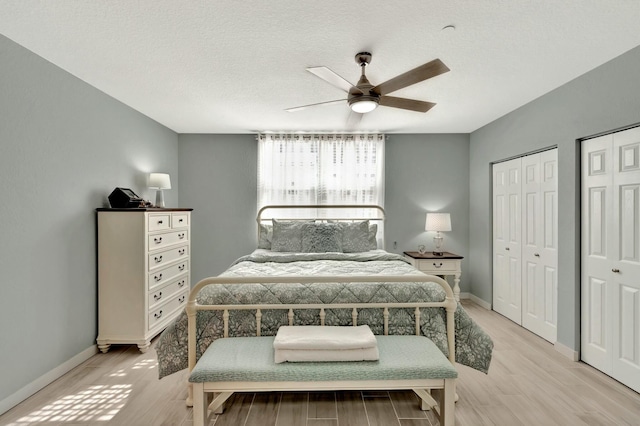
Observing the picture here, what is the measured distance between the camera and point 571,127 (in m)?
2.95

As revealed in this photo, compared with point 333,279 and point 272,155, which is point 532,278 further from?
point 272,155

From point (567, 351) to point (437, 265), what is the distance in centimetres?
164

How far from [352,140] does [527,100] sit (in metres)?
2.17

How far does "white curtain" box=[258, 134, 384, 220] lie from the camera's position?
4.77 m

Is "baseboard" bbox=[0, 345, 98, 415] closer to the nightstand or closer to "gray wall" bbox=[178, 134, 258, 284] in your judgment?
"gray wall" bbox=[178, 134, 258, 284]

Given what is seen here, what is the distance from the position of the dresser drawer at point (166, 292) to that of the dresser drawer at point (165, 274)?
57 mm

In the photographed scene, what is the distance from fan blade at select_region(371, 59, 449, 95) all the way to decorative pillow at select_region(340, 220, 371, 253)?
1.93 m

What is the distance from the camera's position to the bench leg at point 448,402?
1.75 meters

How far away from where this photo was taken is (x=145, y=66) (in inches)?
103

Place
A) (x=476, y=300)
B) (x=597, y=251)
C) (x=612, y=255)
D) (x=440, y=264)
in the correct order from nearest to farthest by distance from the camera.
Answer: (x=612, y=255), (x=597, y=251), (x=440, y=264), (x=476, y=300)

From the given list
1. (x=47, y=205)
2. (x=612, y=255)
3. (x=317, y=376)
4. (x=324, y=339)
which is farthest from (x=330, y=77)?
(x=612, y=255)

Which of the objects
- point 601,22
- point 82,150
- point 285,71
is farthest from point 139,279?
point 601,22

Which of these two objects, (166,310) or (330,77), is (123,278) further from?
(330,77)

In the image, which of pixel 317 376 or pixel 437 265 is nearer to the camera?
pixel 317 376
